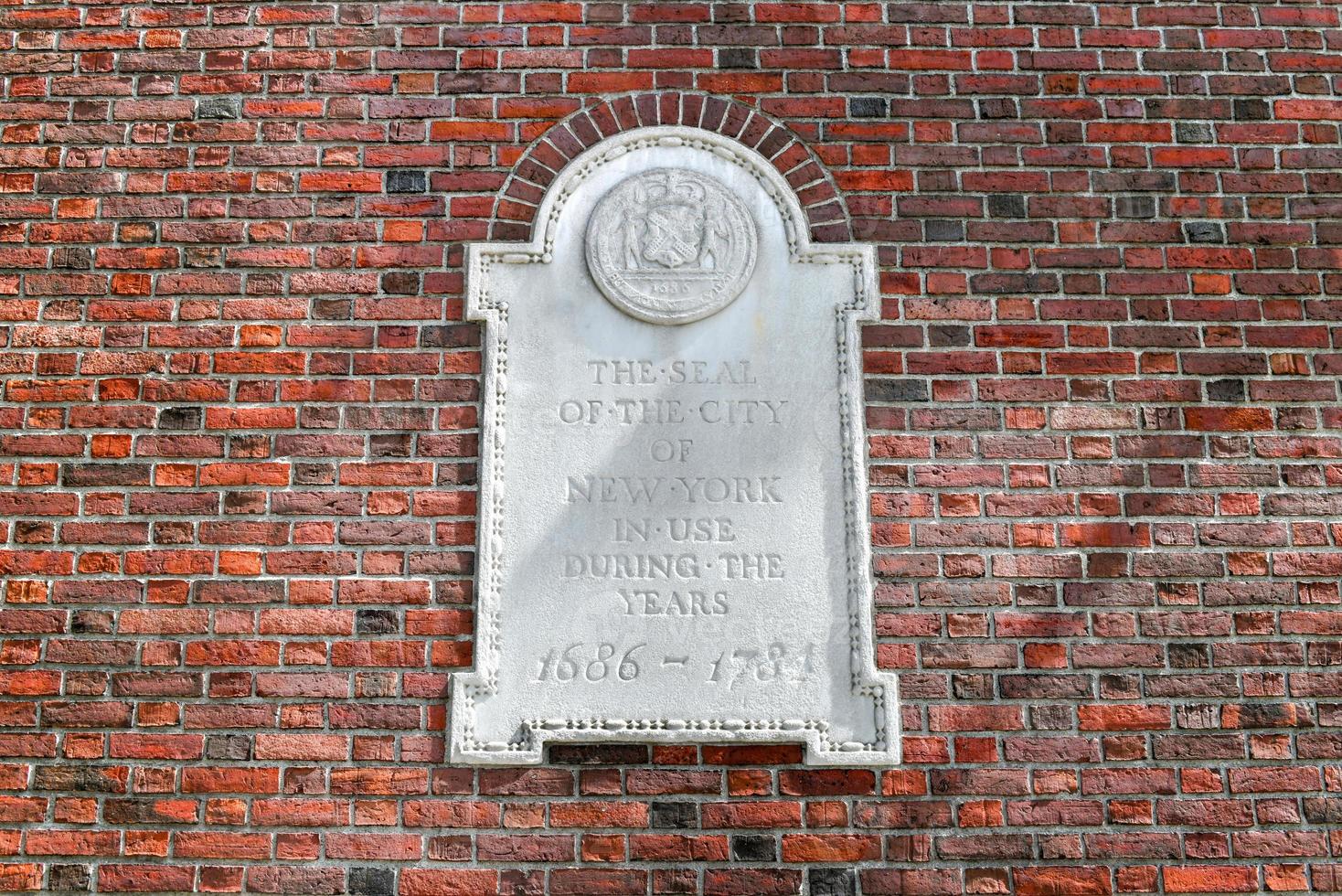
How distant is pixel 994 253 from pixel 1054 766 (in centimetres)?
150

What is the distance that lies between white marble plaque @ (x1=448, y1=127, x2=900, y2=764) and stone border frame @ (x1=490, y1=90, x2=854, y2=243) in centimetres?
5

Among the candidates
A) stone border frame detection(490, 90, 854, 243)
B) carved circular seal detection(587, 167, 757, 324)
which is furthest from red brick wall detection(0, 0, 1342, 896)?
carved circular seal detection(587, 167, 757, 324)

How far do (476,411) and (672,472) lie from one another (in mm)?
597

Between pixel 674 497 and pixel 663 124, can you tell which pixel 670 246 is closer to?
pixel 663 124

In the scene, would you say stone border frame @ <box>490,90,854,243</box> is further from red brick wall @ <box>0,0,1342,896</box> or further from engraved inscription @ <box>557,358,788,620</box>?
engraved inscription @ <box>557,358,788,620</box>

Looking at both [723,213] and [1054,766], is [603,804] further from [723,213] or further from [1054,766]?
[723,213]

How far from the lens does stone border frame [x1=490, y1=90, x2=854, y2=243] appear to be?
3.27 m

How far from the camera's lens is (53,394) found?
319 centimetres

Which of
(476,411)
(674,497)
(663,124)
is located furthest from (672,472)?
(663,124)

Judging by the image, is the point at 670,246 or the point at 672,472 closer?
the point at 672,472

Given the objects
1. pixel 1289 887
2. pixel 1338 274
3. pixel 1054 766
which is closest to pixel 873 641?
pixel 1054 766

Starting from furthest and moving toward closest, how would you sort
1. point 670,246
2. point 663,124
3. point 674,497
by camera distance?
1. point 663,124
2. point 670,246
3. point 674,497

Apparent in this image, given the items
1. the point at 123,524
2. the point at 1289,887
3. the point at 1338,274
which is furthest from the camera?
the point at 1338,274

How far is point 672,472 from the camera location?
308 cm
